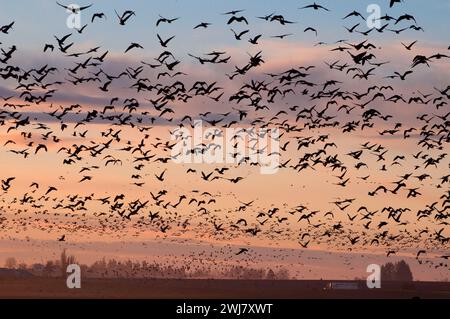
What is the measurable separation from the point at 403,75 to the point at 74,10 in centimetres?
2052

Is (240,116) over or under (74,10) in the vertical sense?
under

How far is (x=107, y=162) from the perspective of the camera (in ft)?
230

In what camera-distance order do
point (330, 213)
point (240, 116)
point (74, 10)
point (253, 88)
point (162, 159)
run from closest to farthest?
point (74, 10)
point (253, 88)
point (240, 116)
point (162, 159)
point (330, 213)

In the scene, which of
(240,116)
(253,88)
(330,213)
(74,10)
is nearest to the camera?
(74,10)

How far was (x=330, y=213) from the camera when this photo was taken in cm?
Result: 7500

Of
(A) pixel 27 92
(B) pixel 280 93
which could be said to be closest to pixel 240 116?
(B) pixel 280 93

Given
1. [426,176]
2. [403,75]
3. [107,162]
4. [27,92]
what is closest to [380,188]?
[426,176]

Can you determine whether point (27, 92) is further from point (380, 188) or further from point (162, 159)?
point (380, 188)

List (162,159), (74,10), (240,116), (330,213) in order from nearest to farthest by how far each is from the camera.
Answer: (74,10) < (240,116) < (162,159) < (330,213)

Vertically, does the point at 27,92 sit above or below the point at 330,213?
above
